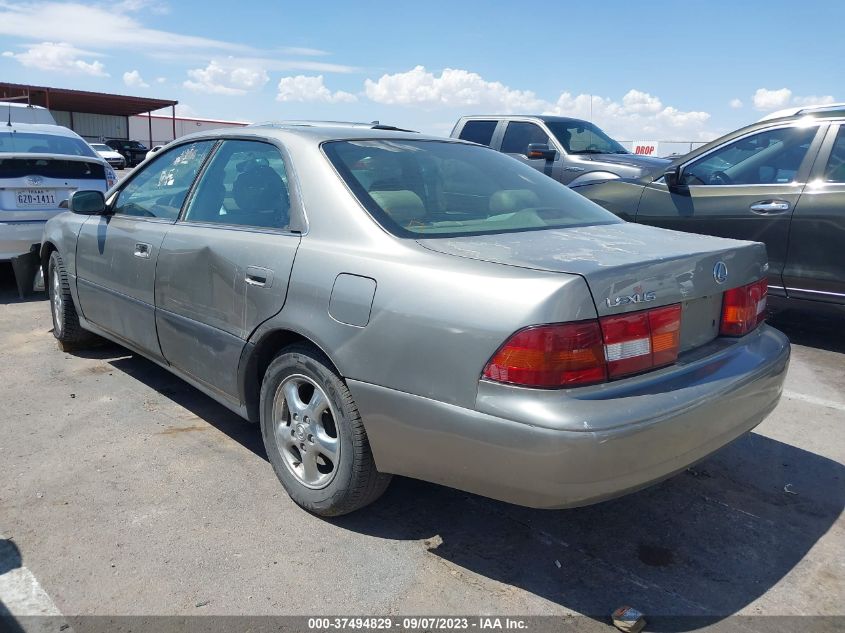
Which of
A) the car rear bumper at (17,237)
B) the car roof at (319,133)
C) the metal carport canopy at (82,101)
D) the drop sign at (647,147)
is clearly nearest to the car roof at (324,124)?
the car roof at (319,133)

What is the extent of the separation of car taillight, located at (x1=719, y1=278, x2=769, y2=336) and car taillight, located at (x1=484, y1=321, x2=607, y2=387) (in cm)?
87

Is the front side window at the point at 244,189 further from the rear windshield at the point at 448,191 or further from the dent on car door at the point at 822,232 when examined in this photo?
the dent on car door at the point at 822,232

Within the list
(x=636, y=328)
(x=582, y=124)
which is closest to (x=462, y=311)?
(x=636, y=328)

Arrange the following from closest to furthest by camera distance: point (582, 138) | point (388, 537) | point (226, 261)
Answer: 1. point (388, 537)
2. point (226, 261)
3. point (582, 138)

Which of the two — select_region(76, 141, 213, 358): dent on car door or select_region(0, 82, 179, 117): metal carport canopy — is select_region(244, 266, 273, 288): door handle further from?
select_region(0, 82, 179, 117): metal carport canopy

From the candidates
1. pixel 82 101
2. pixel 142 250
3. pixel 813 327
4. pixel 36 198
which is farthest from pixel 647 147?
pixel 82 101

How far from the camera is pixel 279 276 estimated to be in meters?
2.89

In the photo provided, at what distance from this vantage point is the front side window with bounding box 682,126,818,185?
217 inches

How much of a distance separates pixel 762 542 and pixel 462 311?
1622mm

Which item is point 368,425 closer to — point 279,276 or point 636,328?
point 279,276

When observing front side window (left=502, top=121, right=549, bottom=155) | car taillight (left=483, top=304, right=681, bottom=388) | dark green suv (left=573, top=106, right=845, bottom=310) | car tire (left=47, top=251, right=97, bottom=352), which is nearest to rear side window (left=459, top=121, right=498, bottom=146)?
front side window (left=502, top=121, right=549, bottom=155)

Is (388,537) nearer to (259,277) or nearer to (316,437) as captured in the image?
(316,437)

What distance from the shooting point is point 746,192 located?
5.63 metres

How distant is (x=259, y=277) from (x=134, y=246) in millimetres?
1296
